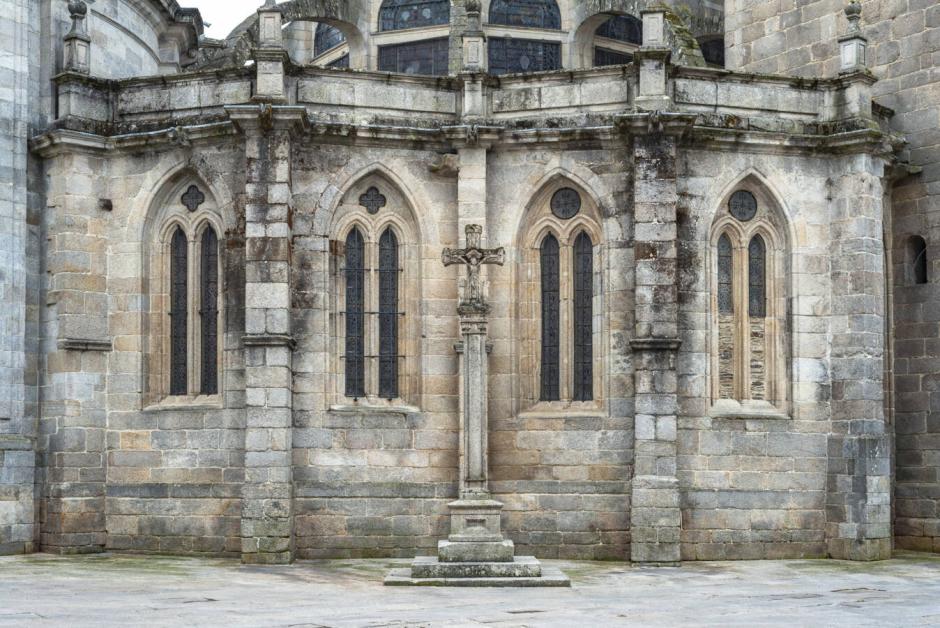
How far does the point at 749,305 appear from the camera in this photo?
23156mm

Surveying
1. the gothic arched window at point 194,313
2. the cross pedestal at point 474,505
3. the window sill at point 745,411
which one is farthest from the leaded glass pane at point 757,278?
the gothic arched window at point 194,313

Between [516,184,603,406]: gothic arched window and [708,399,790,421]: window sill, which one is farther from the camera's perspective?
[516,184,603,406]: gothic arched window

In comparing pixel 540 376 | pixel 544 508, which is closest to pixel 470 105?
pixel 540 376

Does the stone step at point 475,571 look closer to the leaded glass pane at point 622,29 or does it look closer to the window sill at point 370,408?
the window sill at point 370,408

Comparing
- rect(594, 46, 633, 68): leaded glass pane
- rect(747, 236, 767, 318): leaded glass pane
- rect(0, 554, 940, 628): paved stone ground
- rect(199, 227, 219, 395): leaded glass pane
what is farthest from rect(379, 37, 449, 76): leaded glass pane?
rect(0, 554, 940, 628): paved stone ground

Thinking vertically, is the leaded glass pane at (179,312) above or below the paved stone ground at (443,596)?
above

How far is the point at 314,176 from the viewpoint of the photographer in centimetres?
2256

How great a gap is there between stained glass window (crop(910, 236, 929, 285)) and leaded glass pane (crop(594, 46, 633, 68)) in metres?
7.57

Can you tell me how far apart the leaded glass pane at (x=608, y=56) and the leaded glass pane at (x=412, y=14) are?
3162mm

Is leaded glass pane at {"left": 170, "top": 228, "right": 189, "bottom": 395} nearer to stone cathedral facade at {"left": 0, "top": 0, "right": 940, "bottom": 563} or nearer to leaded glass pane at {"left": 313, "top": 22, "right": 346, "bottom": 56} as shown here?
stone cathedral facade at {"left": 0, "top": 0, "right": 940, "bottom": 563}

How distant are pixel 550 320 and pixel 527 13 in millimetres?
8728

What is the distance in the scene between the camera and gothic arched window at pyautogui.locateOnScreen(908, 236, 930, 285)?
2472 cm

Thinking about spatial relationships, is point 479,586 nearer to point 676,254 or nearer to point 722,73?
point 676,254

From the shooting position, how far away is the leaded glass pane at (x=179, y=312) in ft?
75.9
